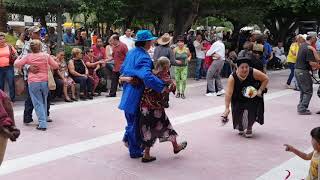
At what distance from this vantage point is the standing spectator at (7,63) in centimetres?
1047

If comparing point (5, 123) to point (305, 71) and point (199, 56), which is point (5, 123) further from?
point (199, 56)

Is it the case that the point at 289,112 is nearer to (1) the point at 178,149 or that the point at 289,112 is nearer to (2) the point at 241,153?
(2) the point at 241,153

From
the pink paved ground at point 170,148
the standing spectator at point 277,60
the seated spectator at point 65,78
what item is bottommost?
the standing spectator at point 277,60

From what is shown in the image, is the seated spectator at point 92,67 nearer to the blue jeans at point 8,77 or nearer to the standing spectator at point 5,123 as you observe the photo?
→ the blue jeans at point 8,77

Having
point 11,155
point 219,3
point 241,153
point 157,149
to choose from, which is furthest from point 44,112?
point 219,3

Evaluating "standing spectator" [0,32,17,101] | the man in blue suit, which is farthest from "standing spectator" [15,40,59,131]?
"standing spectator" [0,32,17,101]

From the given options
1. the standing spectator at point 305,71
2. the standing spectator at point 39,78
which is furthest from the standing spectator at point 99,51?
the standing spectator at point 305,71

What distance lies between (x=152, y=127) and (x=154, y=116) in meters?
0.15

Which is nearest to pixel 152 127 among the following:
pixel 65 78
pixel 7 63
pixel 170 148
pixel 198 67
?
pixel 170 148

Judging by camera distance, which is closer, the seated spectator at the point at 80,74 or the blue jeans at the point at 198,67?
the seated spectator at the point at 80,74

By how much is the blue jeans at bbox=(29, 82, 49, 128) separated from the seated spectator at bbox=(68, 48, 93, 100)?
3413 millimetres

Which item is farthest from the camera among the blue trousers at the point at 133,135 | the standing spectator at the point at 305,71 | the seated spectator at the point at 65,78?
the seated spectator at the point at 65,78

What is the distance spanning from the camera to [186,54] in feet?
41.2

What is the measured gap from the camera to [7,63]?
417 inches
